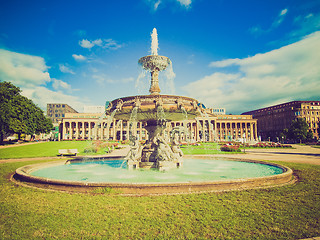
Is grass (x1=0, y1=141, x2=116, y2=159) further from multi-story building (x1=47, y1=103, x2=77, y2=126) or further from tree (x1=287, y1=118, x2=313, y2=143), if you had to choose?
multi-story building (x1=47, y1=103, x2=77, y2=126)

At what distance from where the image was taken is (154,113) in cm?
1122

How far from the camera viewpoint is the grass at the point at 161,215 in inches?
157

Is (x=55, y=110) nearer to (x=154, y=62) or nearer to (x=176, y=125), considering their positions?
(x=176, y=125)

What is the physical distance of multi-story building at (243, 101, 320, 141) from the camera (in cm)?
10162

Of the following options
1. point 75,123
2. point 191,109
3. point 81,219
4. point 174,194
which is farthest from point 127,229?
point 75,123

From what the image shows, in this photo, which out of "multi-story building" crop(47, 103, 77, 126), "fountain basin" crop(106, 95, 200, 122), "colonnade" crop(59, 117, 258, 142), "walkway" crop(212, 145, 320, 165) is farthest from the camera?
"multi-story building" crop(47, 103, 77, 126)

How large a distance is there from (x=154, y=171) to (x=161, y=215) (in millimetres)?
6189

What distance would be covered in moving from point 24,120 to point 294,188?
56383mm

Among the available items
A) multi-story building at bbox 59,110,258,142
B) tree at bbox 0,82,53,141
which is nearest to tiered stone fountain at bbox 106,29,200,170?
tree at bbox 0,82,53,141

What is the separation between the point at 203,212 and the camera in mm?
5012

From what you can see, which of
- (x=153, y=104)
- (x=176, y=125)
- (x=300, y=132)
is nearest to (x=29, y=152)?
(x=153, y=104)

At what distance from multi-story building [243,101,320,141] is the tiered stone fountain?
288 ft

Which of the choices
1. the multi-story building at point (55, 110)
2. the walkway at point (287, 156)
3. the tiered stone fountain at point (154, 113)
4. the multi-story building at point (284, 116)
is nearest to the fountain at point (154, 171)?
the tiered stone fountain at point (154, 113)

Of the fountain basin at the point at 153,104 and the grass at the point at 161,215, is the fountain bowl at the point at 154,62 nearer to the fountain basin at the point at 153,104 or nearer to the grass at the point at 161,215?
the fountain basin at the point at 153,104
